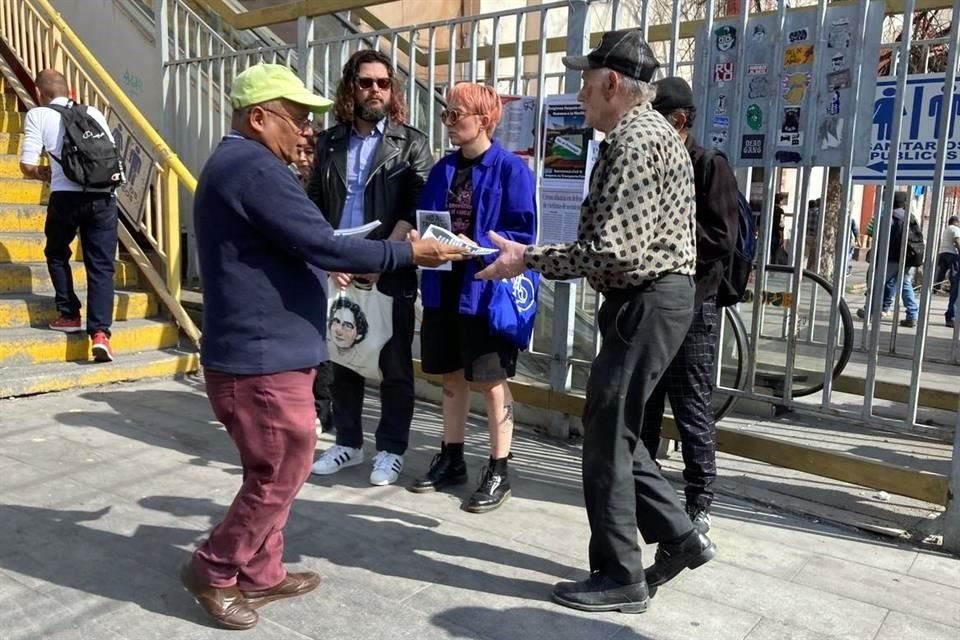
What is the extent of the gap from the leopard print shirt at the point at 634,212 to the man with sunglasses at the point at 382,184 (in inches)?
57.8

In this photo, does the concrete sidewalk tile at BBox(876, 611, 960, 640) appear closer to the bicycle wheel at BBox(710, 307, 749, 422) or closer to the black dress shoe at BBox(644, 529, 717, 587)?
the black dress shoe at BBox(644, 529, 717, 587)

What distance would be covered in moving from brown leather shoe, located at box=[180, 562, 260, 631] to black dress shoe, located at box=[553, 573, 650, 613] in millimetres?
1069

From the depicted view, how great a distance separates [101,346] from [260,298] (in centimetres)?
352

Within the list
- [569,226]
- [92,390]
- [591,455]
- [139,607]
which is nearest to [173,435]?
[92,390]

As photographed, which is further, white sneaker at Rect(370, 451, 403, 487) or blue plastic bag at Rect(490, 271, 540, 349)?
white sneaker at Rect(370, 451, 403, 487)

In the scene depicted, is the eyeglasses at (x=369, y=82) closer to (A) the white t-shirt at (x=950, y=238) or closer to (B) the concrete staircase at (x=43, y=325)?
(B) the concrete staircase at (x=43, y=325)

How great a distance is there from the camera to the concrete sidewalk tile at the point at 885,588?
299 centimetres

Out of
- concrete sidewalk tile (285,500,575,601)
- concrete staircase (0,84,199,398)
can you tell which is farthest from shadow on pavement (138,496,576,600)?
concrete staircase (0,84,199,398)

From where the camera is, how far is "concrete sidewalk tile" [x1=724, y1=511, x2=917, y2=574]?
3430 mm

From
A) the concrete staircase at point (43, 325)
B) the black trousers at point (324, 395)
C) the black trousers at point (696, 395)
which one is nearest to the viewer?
the black trousers at point (696, 395)

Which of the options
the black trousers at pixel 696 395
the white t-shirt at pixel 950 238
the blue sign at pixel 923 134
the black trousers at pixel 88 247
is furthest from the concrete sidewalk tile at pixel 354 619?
the white t-shirt at pixel 950 238

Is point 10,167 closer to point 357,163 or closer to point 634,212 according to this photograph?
point 357,163

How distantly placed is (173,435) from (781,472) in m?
3.39

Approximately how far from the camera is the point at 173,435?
469cm
